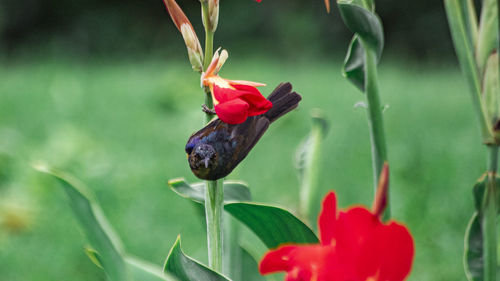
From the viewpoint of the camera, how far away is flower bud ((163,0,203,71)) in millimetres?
377

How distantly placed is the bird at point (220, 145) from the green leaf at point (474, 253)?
221mm

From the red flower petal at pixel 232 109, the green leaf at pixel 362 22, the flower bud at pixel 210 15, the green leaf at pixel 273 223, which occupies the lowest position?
the green leaf at pixel 273 223

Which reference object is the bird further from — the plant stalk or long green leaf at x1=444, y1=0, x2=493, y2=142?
long green leaf at x1=444, y1=0, x2=493, y2=142

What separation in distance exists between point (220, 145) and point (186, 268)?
87 mm

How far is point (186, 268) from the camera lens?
39 cm

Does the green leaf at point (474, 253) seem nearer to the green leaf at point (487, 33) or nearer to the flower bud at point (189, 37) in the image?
the green leaf at point (487, 33)

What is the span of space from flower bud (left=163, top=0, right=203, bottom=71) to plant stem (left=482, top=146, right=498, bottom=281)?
242mm

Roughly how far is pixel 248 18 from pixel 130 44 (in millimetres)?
1344

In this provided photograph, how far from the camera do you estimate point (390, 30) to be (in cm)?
656

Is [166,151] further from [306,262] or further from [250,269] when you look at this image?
[306,262]

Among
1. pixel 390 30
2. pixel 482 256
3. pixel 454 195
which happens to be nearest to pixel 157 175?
pixel 454 195

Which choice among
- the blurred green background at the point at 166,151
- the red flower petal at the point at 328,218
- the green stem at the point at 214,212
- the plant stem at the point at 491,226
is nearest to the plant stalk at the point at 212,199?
the green stem at the point at 214,212

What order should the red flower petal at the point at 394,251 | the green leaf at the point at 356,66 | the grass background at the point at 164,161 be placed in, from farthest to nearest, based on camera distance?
the grass background at the point at 164,161, the green leaf at the point at 356,66, the red flower petal at the point at 394,251

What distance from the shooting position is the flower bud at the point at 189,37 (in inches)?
14.8
